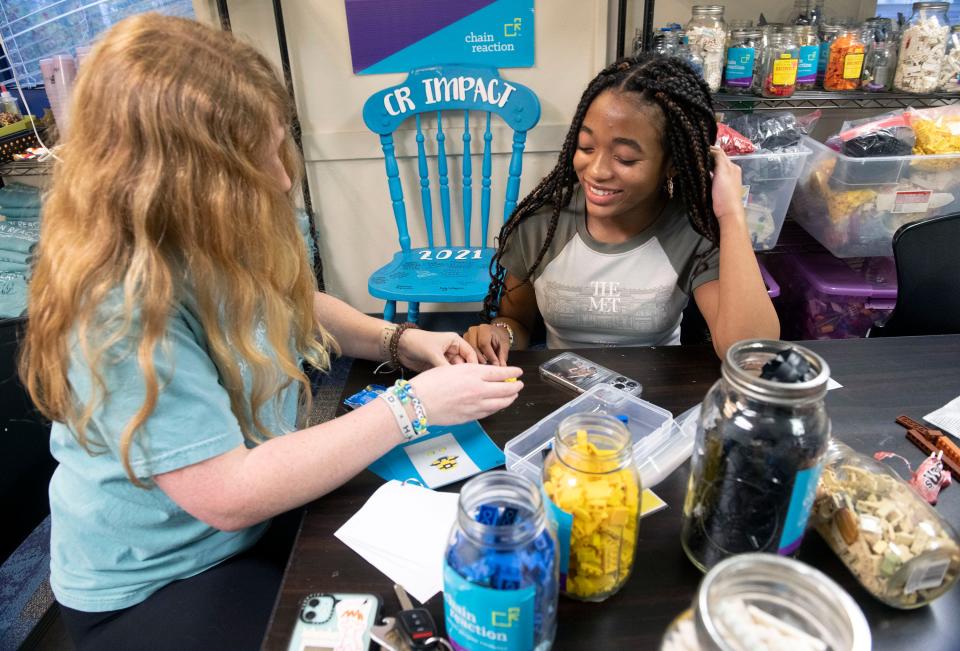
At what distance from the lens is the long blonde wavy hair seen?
28.5 inches

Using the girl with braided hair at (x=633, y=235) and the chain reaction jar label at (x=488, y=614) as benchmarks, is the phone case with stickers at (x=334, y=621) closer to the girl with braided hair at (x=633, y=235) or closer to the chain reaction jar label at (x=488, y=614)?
the chain reaction jar label at (x=488, y=614)

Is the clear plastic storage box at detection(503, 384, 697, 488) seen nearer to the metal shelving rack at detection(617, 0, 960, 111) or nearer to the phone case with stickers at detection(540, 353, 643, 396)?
the phone case with stickers at detection(540, 353, 643, 396)

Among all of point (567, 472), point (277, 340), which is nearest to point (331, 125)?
point (277, 340)

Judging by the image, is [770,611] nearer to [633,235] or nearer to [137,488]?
[137,488]

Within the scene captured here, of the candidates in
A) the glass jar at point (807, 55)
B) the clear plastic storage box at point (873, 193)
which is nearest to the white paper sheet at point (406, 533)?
the clear plastic storage box at point (873, 193)

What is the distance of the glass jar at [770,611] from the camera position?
1.40 ft

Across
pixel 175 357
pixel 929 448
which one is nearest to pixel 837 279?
pixel 929 448

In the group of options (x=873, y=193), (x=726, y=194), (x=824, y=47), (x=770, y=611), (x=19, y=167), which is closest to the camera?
(x=770, y=611)

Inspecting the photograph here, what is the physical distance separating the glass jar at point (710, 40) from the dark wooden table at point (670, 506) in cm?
106

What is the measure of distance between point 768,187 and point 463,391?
1370 mm

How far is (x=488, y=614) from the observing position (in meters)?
0.55

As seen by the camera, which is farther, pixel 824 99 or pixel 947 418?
pixel 824 99

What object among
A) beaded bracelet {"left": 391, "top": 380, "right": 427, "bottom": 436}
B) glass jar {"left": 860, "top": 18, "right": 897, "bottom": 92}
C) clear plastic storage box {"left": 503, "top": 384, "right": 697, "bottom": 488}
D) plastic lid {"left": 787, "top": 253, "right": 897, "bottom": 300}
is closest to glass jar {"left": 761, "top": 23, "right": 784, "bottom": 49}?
glass jar {"left": 860, "top": 18, "right": 897, "bottom": 92}

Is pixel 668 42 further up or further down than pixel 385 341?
further up
